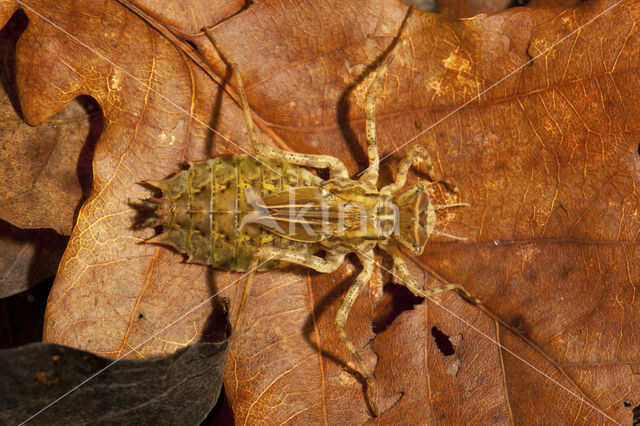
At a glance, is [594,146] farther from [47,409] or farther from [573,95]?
[47,409]

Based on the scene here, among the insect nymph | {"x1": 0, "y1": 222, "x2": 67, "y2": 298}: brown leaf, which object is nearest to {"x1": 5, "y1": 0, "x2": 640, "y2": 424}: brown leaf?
the insect nymph

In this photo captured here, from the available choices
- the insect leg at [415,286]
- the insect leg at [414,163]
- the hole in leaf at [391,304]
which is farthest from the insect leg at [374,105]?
the hole in leaf at [391,304]

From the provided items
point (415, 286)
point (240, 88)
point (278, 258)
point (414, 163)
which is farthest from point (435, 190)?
point (240, 88)

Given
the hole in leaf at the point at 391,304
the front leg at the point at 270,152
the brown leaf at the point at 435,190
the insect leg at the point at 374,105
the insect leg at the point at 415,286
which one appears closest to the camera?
the brown leaf at the point at 435,190

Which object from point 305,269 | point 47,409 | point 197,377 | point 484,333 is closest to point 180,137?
point 305,269

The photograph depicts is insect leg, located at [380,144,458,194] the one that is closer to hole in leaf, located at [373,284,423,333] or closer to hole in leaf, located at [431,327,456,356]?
hole in leaf, located at [373,284,423,333]

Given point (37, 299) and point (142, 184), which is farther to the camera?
point (37, 299)

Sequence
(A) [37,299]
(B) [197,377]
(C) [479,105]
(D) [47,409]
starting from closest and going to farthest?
1. (D) [47,409]
2. (B) [197,377]
3. (C) [479,105]
4. (A) [37,299]

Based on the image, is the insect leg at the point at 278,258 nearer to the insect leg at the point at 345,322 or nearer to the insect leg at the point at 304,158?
the insect leg at the point at 345,322
